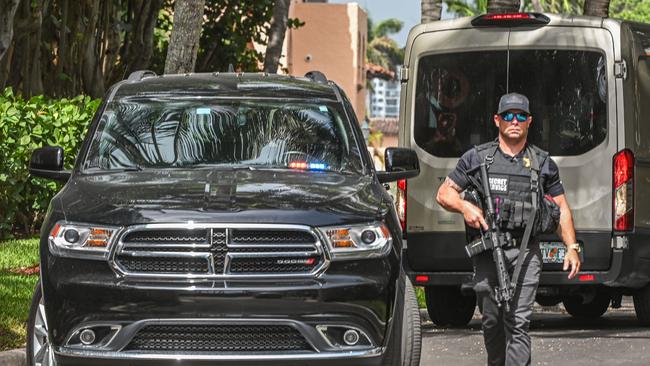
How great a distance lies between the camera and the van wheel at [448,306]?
12914 millimetres

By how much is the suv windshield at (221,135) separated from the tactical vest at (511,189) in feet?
2.50

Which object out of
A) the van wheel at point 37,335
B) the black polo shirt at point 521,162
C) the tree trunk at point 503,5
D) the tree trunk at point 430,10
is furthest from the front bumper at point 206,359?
the tree trunk at point 430,10

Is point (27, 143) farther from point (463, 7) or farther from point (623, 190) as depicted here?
point (463, 7)

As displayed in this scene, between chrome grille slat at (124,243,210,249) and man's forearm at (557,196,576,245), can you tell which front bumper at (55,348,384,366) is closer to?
chrome grille slat at (124,243,210,249)

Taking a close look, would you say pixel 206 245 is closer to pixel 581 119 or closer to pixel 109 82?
pixel 581 119

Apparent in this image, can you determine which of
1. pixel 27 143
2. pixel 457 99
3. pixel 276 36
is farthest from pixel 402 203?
pixel 276 36

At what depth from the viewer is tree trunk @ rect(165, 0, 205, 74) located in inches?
619

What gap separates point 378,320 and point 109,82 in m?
17.1

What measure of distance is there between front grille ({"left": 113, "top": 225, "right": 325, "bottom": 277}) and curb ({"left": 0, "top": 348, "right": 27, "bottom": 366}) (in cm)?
224

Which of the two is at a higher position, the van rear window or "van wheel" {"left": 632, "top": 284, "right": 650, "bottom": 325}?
the van rear window

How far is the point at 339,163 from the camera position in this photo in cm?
852

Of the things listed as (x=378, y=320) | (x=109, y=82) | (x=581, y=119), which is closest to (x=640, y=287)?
(x=581, y=119)

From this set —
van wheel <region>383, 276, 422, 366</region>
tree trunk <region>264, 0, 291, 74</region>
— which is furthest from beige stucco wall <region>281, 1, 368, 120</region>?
van wheel <region>383, 276, 422, 366</region>

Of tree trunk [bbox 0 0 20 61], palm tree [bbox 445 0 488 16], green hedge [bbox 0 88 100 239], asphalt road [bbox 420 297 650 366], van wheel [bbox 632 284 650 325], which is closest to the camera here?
asphalt road [bbox 420 297 650 366]
